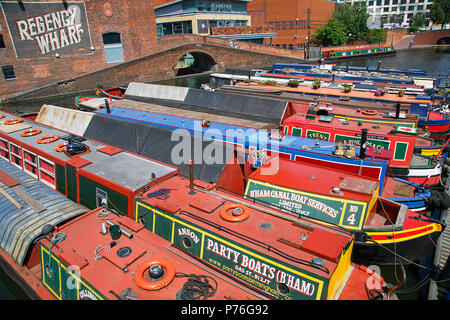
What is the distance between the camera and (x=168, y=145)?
51.2 feet

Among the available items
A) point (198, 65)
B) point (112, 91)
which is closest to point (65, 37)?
point (112, 91)

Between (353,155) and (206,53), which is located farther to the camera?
(206,53)

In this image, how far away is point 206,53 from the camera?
195 feet

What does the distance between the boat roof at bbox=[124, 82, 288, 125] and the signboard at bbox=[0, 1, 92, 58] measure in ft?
83.2

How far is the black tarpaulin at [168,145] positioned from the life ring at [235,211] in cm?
313

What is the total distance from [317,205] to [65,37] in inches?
1876

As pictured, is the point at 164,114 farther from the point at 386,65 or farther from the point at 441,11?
the point at 441,11

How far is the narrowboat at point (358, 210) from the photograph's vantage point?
10.9 metres

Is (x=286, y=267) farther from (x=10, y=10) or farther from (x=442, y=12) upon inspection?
(x=442, y=12)

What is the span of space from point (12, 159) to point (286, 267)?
54.3 feet

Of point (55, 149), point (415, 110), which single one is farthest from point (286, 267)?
point (415, 110)

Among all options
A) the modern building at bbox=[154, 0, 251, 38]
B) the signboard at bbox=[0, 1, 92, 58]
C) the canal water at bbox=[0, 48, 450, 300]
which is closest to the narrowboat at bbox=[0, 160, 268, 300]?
the canal water at bbox=[0, 48, 450, 300]

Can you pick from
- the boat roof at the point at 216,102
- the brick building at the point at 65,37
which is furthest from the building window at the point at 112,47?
the boat roof at the point at 216,102
